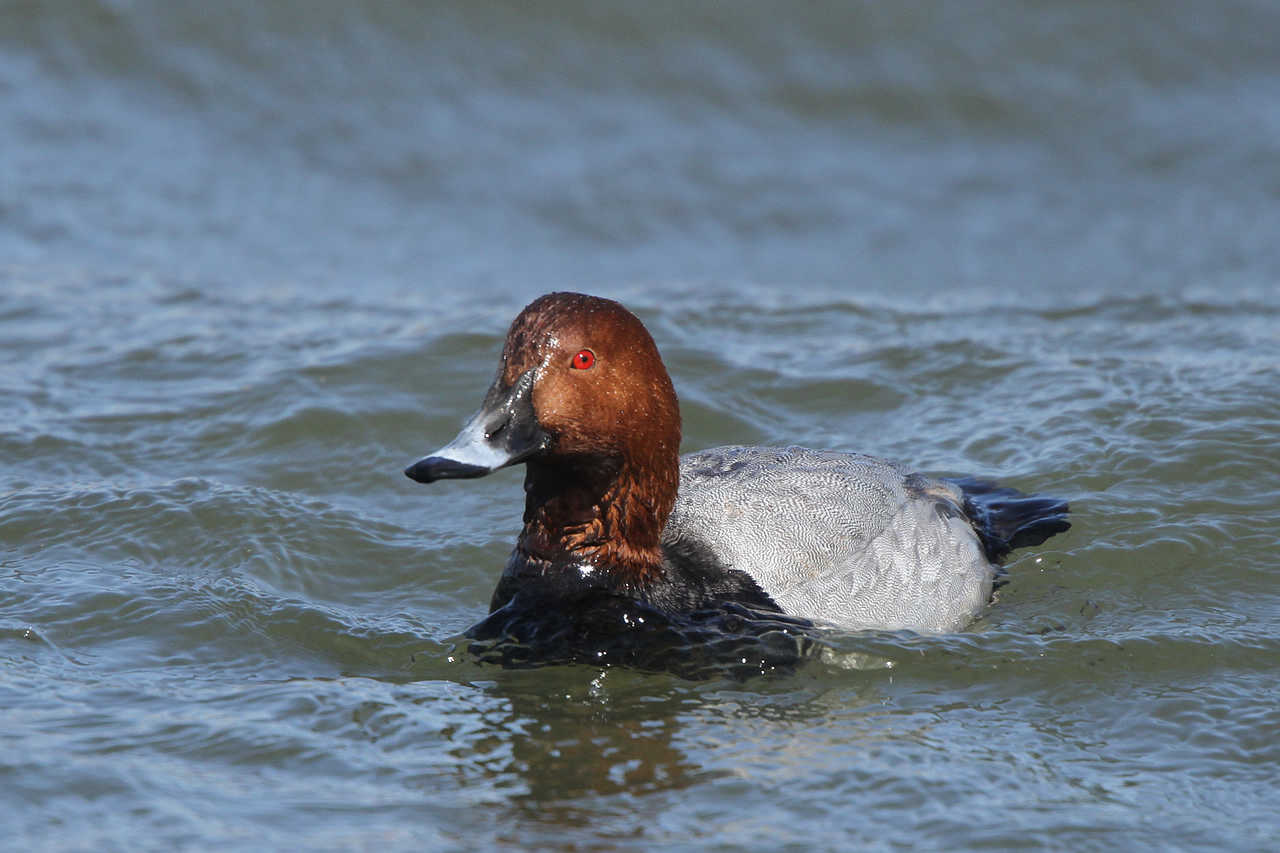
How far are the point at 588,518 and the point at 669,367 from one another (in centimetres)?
354

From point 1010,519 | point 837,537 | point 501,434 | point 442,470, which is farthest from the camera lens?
point 1010,519

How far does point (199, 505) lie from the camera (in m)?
7.34

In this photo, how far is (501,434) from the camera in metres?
5.54

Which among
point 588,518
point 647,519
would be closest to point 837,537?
point 647,519

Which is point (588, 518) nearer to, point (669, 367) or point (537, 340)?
point (537, 340)

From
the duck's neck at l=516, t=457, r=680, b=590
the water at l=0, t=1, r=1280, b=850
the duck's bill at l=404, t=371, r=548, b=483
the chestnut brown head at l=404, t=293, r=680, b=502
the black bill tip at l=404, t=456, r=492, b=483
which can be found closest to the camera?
the water at l=0, t=1, r=1280, b=850

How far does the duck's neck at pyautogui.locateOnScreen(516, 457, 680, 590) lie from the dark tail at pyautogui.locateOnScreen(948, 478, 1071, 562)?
5.63ft

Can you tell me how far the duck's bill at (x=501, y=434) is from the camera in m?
5.41

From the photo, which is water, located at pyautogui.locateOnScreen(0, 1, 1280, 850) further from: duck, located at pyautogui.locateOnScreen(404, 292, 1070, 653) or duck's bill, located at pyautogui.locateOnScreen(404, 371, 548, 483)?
duck's bill, located at pyautogui.locateOnScreen(404, 371, 548, 483)

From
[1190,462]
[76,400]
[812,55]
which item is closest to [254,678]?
[76,400]


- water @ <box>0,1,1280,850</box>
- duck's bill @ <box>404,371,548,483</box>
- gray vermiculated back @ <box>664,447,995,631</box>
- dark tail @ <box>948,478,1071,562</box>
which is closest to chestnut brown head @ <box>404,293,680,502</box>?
duck's bill @ <box>404,371,548,483</box>

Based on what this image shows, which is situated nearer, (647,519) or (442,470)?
(442,470)

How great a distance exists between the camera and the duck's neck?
5.86m

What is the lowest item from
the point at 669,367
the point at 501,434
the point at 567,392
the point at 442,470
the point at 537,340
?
the point at 442,470
